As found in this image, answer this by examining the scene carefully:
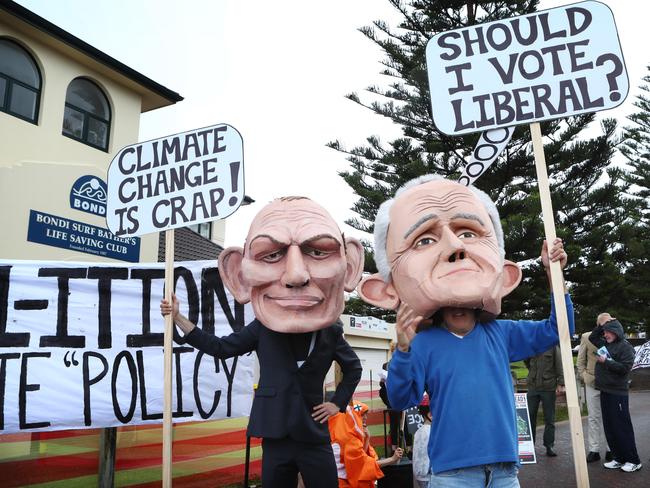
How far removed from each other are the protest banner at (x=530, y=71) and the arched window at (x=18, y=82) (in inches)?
330

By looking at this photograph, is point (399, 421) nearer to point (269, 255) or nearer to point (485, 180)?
point (269, 255)

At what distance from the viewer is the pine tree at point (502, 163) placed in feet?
42.9

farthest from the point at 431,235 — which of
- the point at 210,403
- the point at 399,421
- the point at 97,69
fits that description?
the point at 97,69

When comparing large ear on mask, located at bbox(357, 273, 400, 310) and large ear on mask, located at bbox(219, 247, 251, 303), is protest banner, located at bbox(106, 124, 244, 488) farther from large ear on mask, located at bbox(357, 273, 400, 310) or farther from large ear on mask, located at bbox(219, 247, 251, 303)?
large ear on mask, located at bbox(357, 273, 400, 310)

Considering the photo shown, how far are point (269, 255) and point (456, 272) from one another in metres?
1.14

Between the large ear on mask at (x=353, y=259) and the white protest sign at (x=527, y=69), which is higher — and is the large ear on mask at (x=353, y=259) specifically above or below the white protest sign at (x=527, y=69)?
below

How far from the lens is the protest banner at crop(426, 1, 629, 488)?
2.79 m

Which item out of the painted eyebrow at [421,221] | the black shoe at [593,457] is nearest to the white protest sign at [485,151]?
the painted eyebrow at [421,221]

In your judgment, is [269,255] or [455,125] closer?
[455,125]

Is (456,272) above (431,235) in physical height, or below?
below

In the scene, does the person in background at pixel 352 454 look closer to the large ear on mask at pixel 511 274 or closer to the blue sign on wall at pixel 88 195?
the large ear on mask at pixel 511 274

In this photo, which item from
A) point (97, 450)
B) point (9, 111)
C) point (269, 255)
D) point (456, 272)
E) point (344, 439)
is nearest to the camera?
point (456, 272)

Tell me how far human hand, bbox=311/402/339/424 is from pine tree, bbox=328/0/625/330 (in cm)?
1032

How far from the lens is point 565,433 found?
371 inches
